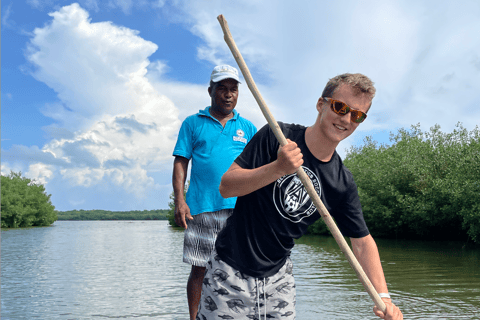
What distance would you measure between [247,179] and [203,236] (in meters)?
1.89

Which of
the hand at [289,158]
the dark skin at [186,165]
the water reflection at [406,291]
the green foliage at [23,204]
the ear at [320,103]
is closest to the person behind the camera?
the hand at [289,158]

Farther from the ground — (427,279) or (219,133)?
(219,133)

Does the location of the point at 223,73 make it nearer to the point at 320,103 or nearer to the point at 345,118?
the point at 320,103

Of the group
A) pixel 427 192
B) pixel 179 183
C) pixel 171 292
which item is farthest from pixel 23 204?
pixel 179 183

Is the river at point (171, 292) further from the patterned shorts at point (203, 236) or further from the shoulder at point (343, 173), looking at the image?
the shoulder at point (343, 173)

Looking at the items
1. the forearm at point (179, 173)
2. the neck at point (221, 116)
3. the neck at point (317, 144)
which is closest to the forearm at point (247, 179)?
the neck at point (317, 144)

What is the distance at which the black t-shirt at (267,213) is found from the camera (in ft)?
7.32

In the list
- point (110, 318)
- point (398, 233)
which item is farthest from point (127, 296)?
point (398, 233)

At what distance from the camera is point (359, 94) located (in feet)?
7.36

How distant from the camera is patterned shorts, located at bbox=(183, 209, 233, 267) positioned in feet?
12.3

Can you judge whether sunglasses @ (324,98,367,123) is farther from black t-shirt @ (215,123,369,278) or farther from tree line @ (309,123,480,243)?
tree line @ (309,123,480,243)

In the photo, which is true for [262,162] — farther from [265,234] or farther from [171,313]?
[171,313]

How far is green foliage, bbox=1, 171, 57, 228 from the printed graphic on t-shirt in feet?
246

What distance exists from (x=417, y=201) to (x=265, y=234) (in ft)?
99.8
